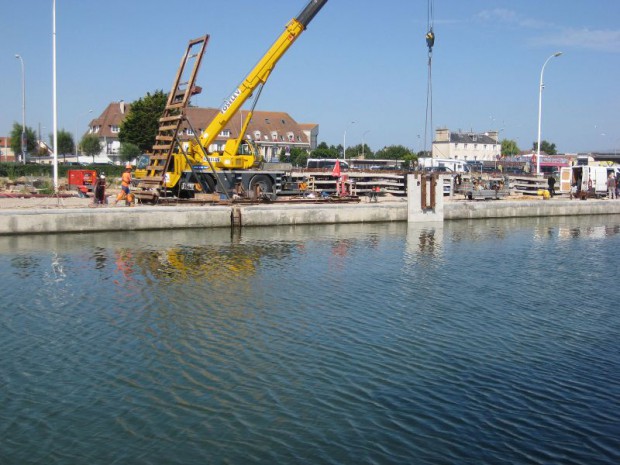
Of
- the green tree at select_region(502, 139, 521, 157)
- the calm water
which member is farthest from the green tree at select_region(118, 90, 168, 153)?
the green tree at select_region(502, 139, 521, 157)

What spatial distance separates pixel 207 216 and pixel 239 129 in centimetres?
8364

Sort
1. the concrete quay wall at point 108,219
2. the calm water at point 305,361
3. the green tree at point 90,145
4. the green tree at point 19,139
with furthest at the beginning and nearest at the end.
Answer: the green tree at point 90,145
the green tree at point 19,139
the concrete quay wall at point 108,219
the calm water at point 305,361

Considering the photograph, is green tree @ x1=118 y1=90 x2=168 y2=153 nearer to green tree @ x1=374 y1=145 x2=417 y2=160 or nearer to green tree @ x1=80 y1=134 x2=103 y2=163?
green tree @ x1=80 y1=134 x2=103 y2=163

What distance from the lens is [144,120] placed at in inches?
2817

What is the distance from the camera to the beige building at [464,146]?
12686 centimetres

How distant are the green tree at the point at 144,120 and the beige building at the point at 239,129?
1151 inches

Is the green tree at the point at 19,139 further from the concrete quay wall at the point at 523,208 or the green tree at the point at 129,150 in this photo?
the concrete quay wall at the point at 523,208

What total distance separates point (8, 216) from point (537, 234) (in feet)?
64.1

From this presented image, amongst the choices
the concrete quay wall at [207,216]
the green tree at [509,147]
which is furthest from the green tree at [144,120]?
the green tree at [509,147]

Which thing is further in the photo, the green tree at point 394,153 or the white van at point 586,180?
the green tree at point 394,153

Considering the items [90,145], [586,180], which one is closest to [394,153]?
[90,145]

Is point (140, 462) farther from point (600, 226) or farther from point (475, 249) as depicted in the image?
point (600, 226)

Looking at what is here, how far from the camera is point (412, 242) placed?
23188mm

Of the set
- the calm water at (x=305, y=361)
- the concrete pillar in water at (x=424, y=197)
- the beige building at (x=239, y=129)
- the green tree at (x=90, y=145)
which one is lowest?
the calm water at (x=305, y=361)
